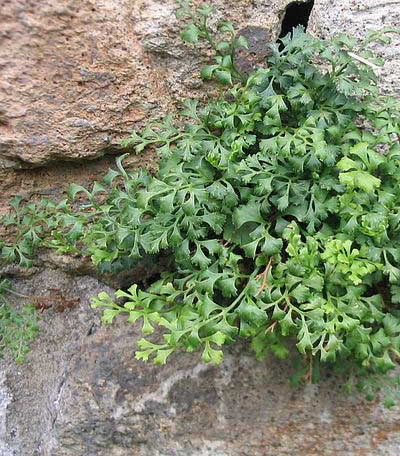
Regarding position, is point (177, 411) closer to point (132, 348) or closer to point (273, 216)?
point (132, 348)

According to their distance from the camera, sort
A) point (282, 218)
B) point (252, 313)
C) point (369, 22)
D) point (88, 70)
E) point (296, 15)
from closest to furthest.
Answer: point (252, 313) → point (282, 218) → point (88, 70) → point (369, 22) → point (296, 15)

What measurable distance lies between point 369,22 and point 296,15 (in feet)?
1.16

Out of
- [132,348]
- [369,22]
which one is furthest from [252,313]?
[369,22]

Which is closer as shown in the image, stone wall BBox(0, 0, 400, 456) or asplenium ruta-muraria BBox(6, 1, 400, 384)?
asplenium ruta-muraria BBox(6, 1, 400, 384)

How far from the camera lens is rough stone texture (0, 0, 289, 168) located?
82.7 inches

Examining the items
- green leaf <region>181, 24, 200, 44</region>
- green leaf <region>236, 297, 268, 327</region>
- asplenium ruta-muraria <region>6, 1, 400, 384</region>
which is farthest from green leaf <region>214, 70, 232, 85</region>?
green leaf <region>236, 297, 268, 327</region>

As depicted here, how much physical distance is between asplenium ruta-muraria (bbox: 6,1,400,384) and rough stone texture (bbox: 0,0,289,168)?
0.43ft

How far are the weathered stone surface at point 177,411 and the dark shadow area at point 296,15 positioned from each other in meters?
1.44

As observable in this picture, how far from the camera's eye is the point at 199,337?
190 cm

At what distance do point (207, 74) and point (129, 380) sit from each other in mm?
1269

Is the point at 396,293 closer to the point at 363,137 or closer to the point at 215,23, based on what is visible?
the point at 363,137

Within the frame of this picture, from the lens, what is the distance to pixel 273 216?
2.12 m

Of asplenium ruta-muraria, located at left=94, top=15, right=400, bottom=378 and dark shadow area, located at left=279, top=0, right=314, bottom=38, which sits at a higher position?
dark shadow area, located at left=279, top=0, right=314, bottom=38

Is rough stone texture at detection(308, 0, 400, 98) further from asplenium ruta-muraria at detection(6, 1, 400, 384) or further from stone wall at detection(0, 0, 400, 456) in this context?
asplenium ruta-muraria at detection(6, 1, 400, 384)
